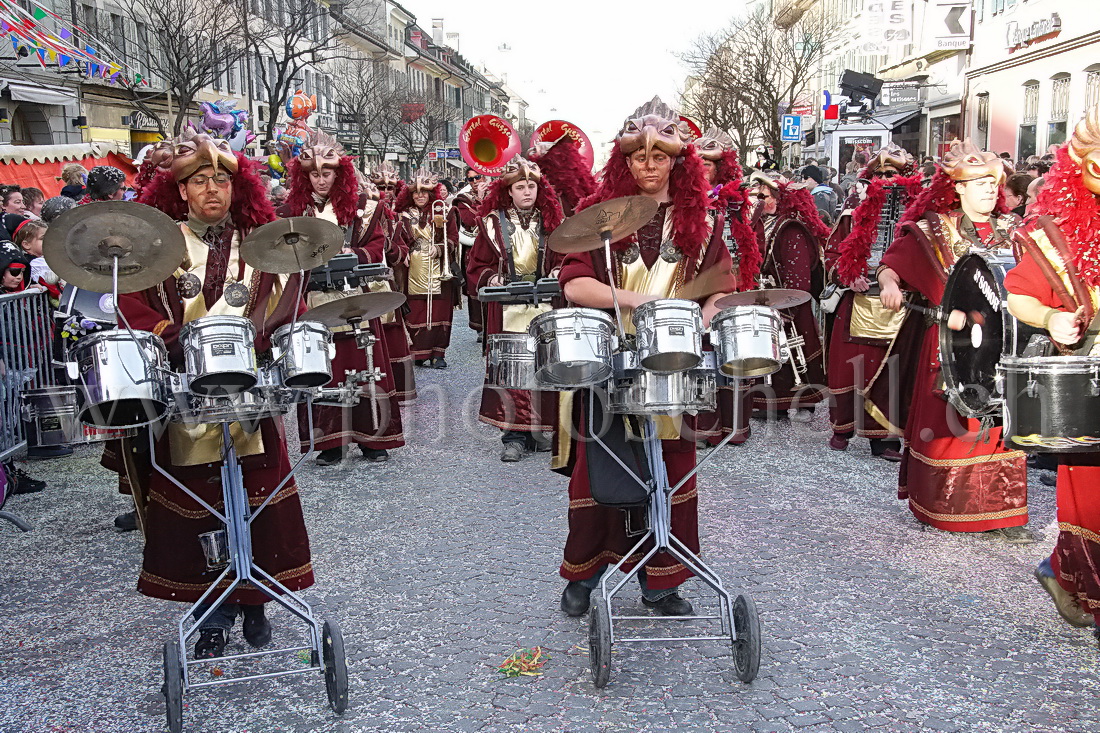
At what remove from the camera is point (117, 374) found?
10.7 feet

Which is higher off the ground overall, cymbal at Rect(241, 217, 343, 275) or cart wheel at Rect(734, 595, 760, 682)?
cymbal at Rect(241, 217, 343, 275)

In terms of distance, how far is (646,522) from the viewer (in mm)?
4246

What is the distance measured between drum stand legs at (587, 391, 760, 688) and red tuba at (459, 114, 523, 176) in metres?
4.55

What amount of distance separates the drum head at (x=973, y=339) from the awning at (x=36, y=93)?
906 inches

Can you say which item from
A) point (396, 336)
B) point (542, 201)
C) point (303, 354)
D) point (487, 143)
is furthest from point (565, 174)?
point (303, 354)

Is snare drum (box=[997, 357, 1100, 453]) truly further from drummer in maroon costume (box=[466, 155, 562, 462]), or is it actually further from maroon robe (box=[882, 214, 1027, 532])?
drummer in maroon costume (box=[466, 155, 562, 462])

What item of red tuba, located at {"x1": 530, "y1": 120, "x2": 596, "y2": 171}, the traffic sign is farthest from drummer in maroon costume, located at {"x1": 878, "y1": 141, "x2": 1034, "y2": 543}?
the traffic sign

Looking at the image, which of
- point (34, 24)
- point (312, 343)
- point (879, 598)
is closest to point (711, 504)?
point (879, 598)

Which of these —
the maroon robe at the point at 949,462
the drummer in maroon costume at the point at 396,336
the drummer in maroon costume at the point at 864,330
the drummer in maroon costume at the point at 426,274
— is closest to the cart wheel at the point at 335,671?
the maroon robe at the point at 949,462

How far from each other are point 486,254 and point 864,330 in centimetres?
279

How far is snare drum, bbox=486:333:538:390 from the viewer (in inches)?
156

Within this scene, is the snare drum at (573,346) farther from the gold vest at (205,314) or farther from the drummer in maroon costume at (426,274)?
the drummer in maroon costume at (426,274)

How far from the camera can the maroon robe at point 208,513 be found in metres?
3.98

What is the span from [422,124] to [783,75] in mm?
26756
